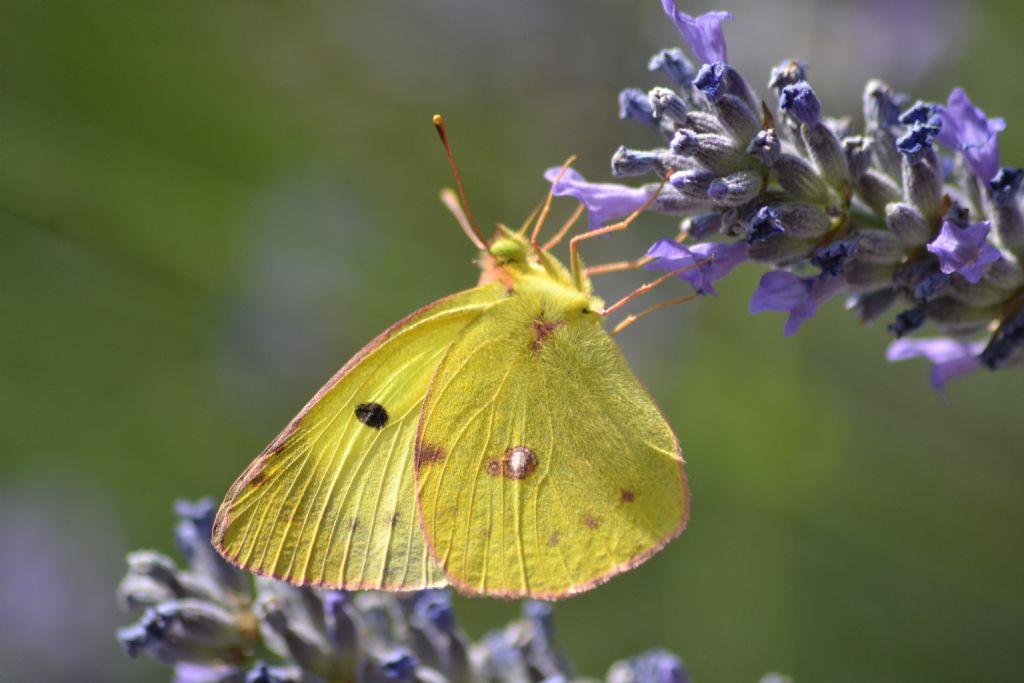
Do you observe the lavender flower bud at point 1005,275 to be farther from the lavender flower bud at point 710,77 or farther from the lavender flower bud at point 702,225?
the lavender flower bud at point 710,77

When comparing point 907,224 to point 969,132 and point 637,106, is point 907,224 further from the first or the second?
point 637,106

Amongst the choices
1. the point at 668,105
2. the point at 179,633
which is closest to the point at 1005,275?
the point at 668,105

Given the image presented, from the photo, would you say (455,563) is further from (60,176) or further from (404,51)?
(404,51)

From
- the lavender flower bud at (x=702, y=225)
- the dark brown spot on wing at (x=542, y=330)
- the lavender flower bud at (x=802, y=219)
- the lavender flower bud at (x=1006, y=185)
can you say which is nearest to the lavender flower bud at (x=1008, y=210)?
the lavender flower bud at (x=1006, y=185)

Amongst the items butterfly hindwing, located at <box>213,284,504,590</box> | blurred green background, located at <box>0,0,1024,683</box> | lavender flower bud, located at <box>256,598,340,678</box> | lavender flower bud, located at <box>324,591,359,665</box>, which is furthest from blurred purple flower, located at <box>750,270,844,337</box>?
blurred green background, located at <box>0,0,1024,683</box>

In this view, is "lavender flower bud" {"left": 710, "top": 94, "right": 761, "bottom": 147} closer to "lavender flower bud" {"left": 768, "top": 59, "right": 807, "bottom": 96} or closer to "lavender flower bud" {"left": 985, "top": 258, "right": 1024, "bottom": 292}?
"lavender flower bud" {"left": 768, "top": 59, "right": 807, "bottom": 96}

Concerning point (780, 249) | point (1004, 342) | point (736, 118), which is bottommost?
point (1004, 342)
